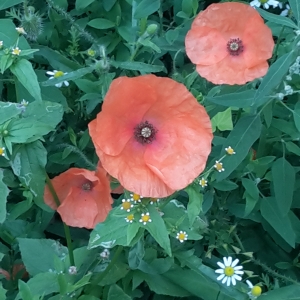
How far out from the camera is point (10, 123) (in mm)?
1152

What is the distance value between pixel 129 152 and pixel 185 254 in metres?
0.34

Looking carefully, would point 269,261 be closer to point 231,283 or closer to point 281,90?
point 231,283

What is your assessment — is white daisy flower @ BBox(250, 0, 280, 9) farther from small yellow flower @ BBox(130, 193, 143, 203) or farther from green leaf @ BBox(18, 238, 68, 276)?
green leaf @ BBox(18, 238, 68, 276)

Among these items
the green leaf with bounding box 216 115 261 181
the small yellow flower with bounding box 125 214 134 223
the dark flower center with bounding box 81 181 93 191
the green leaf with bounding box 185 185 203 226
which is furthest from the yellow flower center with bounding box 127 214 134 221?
the dark flower center with bounding box 81 181 93 191

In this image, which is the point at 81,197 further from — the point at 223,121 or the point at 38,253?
the point at 223,121

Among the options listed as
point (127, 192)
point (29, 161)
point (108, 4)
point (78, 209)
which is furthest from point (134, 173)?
point (108, 4)

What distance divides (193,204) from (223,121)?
1.33 ft

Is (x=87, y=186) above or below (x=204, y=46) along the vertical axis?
below

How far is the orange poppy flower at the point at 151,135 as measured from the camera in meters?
1.11

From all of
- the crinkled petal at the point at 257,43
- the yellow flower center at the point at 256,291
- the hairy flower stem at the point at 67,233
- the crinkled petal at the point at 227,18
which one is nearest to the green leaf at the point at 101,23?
the crinkled petal at the point at 227,18

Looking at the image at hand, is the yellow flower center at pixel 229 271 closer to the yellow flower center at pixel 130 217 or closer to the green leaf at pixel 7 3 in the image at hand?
the yellow flower center at pixel 130 217

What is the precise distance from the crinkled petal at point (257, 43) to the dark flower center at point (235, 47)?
0.02m

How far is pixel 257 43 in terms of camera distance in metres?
1.43

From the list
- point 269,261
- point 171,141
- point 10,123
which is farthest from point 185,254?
point 10,123
